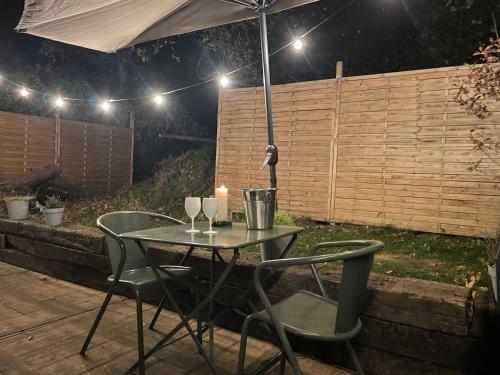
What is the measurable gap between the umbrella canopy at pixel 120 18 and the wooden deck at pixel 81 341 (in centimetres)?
214

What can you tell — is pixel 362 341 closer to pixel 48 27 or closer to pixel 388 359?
pixel 388 359

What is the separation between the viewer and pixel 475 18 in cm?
561

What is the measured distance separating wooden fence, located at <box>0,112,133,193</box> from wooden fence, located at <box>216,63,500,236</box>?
533 centimetres

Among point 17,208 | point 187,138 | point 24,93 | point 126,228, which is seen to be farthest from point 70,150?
point 126,228

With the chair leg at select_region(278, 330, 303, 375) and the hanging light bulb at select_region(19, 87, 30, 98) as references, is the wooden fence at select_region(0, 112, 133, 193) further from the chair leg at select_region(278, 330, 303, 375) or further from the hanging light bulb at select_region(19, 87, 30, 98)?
the chair leg at select_region(278, 330, 303, 375)

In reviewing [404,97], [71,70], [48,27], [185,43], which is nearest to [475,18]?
[404,97]

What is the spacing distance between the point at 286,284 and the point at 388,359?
698 mm

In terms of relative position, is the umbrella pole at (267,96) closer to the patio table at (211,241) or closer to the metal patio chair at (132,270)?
the patio table at (211,241)

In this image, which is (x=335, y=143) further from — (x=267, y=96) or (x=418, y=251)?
(x=267, y=96)

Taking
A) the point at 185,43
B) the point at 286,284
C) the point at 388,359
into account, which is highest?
the point at 185,43

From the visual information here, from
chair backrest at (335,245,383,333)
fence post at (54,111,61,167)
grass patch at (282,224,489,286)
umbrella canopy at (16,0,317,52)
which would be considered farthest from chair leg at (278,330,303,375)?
fence post at (54,111,61,167)

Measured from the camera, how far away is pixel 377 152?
4.88 metres

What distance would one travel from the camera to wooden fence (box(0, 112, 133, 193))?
8.16 m

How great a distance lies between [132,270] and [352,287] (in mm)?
1593
